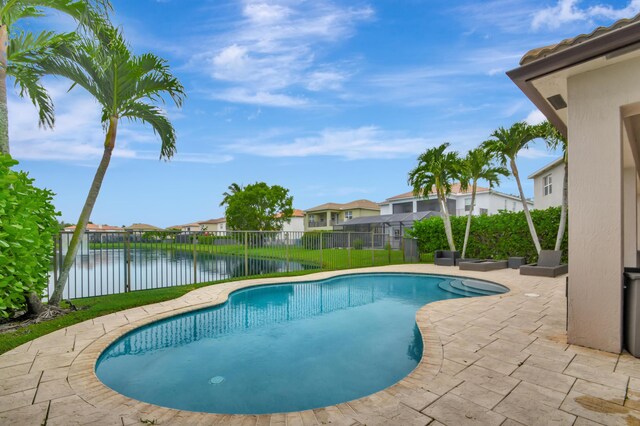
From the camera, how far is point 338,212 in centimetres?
4144

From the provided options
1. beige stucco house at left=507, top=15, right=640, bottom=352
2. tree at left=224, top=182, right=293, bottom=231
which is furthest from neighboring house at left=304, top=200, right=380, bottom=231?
beige stucco house at left=507, top=15, right=640, bottom=352

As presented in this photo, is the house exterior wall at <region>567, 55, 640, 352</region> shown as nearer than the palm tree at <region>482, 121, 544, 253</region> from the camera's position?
Yes

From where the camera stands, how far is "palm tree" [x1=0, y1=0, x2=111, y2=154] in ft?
17.8

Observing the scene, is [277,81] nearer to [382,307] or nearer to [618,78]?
[382,307]

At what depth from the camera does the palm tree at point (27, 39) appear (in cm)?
543

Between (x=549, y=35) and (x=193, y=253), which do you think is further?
(x=549, y=35)

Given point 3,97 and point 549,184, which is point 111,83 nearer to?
point 3,97

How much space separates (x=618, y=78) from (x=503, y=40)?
8.34 metres

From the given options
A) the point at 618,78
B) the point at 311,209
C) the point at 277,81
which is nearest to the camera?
the point at 618,78

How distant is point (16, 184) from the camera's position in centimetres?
497

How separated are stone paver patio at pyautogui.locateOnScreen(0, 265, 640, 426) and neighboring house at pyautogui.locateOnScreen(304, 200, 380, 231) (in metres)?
34.4

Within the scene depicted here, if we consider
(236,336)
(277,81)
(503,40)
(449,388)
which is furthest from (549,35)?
(236,336)

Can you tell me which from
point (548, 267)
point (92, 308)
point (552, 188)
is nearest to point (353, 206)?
point (552, 188)

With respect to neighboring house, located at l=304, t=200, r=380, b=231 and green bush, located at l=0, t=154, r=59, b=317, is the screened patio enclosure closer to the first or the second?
neighboring house, located at l=304, t=200, r=380, b=231
